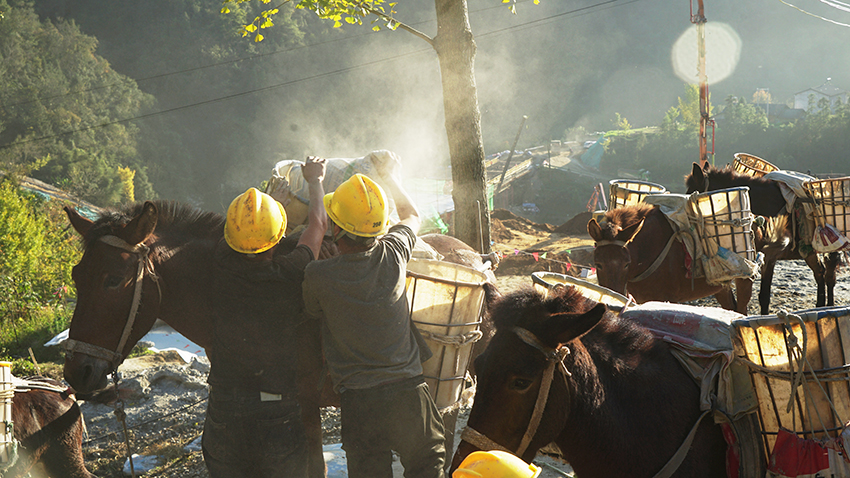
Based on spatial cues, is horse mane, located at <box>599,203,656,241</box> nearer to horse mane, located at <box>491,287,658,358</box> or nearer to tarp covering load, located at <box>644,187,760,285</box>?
tarp covering load, located at <box>644,187,760,285</box>

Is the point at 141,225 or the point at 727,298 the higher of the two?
the point at 141,225

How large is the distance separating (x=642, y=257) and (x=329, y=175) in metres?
3.65

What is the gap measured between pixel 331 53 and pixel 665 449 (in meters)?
75.8

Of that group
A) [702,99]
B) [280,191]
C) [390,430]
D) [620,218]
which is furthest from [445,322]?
[702,99]

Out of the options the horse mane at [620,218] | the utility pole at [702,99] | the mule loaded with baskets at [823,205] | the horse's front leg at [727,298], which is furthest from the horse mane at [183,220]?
the utility pole at [702,99]

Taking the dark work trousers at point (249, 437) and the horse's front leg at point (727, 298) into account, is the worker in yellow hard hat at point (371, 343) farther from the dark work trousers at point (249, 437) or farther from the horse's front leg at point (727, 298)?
the horse's front leg at point (727, 298)

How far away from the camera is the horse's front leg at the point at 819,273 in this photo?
27.5 feet

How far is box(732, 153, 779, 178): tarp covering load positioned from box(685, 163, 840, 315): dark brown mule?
118 cm

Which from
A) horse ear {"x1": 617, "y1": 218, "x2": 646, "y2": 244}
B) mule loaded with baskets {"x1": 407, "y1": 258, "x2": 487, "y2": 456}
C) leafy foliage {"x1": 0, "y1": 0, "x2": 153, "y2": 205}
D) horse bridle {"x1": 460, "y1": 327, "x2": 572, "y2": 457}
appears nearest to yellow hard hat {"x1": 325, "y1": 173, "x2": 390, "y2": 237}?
mule loaded with baskets {"x1": 407, "y1": 258, "x2": 487, "y2": 456}

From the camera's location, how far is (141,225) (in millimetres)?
2959

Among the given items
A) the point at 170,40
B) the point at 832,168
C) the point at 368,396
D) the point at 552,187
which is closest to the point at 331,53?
the point at 170,40

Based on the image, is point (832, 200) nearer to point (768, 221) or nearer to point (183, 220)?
point (768, 221)

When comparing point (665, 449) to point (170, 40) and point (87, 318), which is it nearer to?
point (87, 318)

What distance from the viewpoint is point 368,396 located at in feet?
8.76
